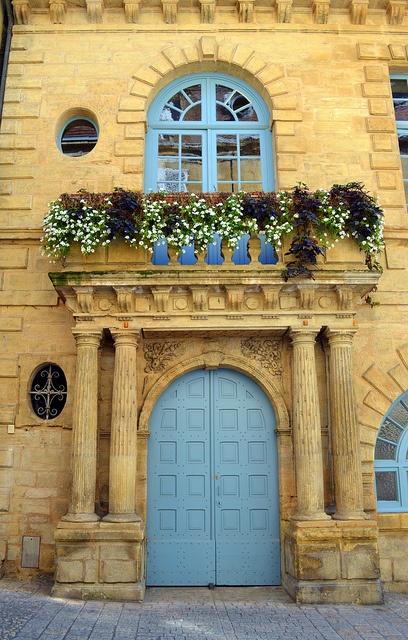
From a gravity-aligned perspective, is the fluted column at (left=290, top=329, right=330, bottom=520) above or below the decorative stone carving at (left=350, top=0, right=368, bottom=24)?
below

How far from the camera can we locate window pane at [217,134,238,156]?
29.4 feet

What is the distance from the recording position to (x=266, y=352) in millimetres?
7918

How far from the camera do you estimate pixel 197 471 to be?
765 cm

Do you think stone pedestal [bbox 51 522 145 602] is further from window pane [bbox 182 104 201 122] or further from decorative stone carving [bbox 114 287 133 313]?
window pane [bbox 182 104 201 122]

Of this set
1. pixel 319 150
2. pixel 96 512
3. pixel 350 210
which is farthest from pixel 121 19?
pixel 96 512

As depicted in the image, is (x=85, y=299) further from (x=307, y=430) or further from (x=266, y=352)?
(x=307, y=430)

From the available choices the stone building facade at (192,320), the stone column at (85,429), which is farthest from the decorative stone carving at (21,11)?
the stone column at (85,429)

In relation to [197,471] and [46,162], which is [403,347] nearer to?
[197,471]

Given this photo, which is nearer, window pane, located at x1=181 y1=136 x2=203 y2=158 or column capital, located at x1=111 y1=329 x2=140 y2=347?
column capital, located at x1=111 y1=329 x2=140 y2=347

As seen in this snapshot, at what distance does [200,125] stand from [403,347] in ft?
14.9

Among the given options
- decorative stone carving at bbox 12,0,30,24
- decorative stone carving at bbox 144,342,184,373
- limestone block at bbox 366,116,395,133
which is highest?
decorative stone carving at bbox 12,0,30,24

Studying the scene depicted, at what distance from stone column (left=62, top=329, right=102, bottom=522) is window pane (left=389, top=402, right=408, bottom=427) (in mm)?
4035

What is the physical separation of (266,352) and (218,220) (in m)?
1.92

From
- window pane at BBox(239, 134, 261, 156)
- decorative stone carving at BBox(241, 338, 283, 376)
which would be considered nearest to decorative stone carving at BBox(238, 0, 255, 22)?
window pane at BBox(239, 134, 261, 156)
